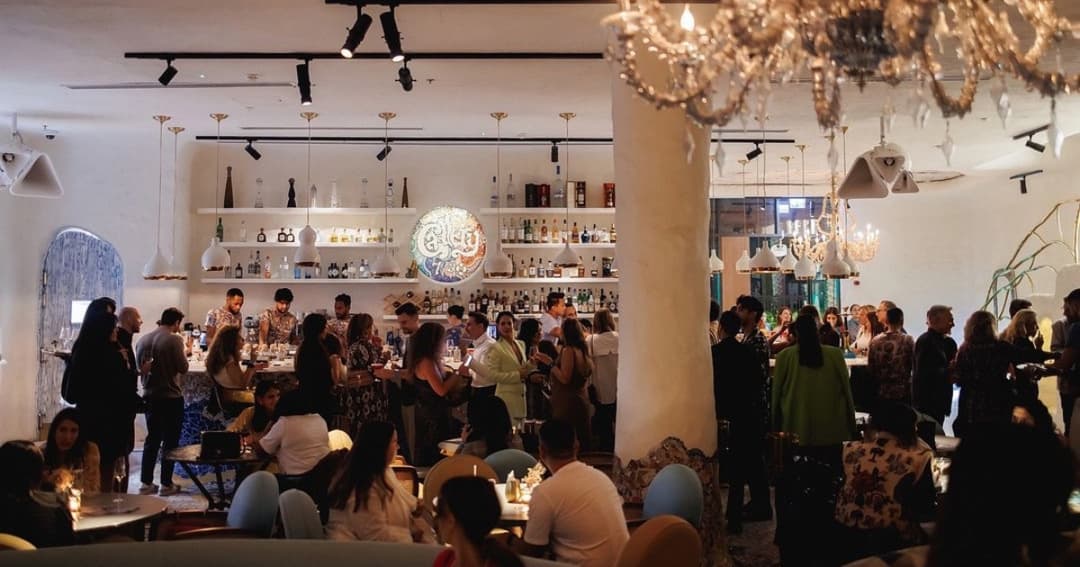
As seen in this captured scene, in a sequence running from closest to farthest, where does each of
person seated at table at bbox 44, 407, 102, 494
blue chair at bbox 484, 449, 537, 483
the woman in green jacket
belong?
person seated at table at bbox 44, 407, 102, 494 → blue chair at bbox 484, 449, 537, 483 → the woman in green jacket

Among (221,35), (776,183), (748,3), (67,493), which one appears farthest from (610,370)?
(776,183)

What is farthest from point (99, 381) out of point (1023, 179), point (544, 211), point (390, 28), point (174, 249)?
point (1023, 179)

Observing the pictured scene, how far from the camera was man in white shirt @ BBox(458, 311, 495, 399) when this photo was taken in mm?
7996

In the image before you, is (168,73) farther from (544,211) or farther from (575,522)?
(544,211)

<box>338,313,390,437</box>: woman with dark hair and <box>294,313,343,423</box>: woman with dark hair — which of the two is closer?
<box>294,313,343,423</box>: woman with dark hair

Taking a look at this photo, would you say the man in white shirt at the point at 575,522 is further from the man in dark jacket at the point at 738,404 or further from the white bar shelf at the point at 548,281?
the white bar shelf at the point at 548,281

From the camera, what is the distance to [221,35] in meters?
7.05

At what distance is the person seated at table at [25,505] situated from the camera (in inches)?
155

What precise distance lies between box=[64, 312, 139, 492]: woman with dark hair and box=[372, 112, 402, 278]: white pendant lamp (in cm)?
390

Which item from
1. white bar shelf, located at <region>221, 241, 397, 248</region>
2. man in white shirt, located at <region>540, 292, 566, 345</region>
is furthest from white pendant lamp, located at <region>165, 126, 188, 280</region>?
man in white shirt, located at <region>540, 292, 566, 345</region>

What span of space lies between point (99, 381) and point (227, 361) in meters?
1.20

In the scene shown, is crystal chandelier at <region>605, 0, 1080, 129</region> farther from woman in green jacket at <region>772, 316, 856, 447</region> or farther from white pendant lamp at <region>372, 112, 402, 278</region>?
white pendant lamp at <region>372, 112, 402, 278</region>

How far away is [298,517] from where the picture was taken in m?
4.09

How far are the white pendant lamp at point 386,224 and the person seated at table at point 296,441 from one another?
491 centimetres
